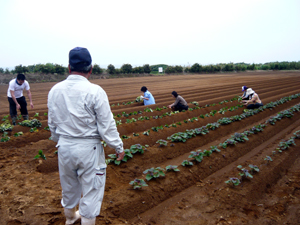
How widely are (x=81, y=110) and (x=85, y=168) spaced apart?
1.83 feet

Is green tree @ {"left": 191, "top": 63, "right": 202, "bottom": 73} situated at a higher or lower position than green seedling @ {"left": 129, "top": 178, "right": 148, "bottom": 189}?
higher

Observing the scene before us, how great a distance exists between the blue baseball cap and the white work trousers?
0.73m

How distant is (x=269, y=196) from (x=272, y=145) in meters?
2.66

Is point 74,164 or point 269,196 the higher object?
point 74,164

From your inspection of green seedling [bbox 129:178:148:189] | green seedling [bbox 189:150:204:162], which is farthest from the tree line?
green seedling [bbox 129:178:148:189]

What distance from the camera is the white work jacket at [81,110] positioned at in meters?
2.13

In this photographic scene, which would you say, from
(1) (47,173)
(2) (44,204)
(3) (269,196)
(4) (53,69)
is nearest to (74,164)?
(2) (44,204)

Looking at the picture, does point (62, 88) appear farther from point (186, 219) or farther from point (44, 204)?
point (186, 219)

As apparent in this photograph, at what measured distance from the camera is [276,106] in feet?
35.6

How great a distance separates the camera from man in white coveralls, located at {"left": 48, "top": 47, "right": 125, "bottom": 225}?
2.13 m

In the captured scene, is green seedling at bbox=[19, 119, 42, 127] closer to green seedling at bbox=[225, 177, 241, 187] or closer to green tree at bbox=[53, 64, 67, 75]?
green seedling at bbox=[225, 177, 241, 187]

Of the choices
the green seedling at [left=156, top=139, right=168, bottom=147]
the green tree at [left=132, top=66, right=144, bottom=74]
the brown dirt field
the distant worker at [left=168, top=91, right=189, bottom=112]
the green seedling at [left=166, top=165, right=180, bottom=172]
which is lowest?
the brown dirt field

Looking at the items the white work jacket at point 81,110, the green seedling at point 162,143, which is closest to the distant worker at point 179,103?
the green seedling at point 162,143

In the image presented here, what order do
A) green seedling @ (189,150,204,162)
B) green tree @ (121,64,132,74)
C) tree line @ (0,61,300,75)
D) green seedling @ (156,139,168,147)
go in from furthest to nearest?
green tree @ (121,64,132,74) < tree line @ (0,61,300,75) < green seedling @ (156,139,168,147) < green seedling @ (189,150,204,162)
